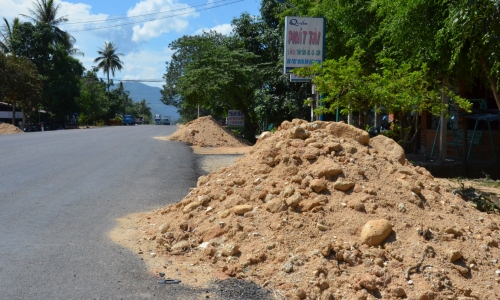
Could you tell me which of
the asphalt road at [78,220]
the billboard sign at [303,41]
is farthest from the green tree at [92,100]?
the billboard sign at [303,41]

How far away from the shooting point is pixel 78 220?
23.3 feet

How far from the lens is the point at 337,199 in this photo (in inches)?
223

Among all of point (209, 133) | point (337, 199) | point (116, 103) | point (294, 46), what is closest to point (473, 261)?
point (337, 199)

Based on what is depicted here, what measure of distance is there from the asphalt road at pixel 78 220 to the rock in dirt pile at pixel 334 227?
1.75ft

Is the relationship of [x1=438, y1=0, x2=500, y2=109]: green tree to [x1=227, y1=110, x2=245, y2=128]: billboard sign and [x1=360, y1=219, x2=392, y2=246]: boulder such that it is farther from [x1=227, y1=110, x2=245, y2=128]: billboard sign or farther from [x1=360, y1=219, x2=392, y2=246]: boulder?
[x1=227, y1=110, x2=245, y2=128]: billboard sign

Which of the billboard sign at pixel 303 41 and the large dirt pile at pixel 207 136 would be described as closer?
the billboard sign at pixel 303 41

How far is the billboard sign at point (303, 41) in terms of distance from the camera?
1304 centimetres

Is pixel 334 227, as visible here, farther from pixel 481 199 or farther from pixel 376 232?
pixel 481 199

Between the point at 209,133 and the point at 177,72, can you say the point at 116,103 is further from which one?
the point at 209,133

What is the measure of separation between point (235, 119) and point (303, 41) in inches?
565

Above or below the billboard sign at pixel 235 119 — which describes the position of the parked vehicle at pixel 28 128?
below

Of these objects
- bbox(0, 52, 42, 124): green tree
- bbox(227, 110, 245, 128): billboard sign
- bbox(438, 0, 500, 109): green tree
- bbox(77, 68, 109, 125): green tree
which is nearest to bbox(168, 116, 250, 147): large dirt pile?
bbox(227, 110, 245, 128): billboard sign

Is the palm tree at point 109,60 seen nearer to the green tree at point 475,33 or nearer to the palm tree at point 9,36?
the palm tree at point 9,36

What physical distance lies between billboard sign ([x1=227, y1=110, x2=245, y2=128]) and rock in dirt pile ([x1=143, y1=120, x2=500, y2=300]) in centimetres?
2014
